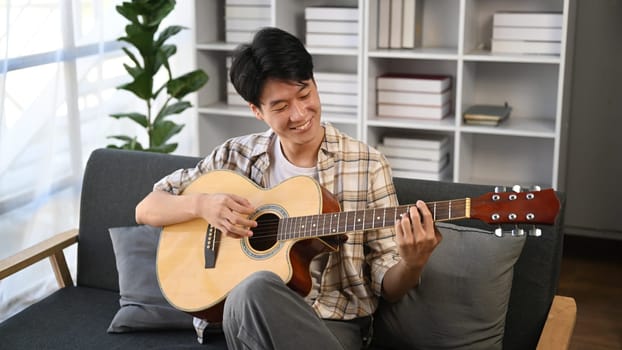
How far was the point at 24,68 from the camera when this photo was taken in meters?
3.05

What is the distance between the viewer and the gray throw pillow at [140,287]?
2.24 metres

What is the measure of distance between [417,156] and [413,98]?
26 cm

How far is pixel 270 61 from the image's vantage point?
200cm

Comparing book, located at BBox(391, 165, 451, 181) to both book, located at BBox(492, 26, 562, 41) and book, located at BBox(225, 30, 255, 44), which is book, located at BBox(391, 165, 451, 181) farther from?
book, located at BBox(225, 30, 255, 44)

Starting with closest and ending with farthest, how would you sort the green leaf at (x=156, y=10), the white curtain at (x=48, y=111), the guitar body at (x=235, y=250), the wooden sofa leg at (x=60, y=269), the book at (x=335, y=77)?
the guitar body at (x=235, y=250) < the wooden sofa leg at (x=60, y=269) < the white curtain at (x=48, y=111) < the green leaf at (x=156, y=10) < the book at (x=335, y=77)

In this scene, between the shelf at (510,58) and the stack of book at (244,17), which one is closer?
the shelf at (510,58)

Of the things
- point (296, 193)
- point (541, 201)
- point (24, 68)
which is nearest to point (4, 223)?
point (24, 68)

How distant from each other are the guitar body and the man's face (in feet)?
0.39

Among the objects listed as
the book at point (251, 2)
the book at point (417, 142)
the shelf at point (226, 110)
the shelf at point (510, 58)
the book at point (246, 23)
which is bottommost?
the book at point (417, 142)

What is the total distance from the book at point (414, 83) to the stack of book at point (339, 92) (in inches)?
5.0

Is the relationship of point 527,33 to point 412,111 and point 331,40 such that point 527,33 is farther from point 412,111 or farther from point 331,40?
point 331,40

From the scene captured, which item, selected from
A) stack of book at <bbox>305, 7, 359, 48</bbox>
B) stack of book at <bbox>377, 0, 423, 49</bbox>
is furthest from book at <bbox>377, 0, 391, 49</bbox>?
stack of book at <bbox>305, 7, 359, 48</bbox>

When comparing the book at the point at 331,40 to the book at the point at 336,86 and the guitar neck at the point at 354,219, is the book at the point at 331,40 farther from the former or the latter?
the guitar neck at the point at 354,219

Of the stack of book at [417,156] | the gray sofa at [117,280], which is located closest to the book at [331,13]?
the stack of book at [417,156]
